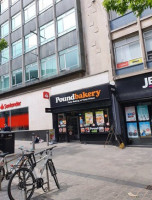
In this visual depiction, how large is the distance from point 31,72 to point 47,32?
452 centimetres

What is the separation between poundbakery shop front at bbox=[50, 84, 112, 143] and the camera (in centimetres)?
1238

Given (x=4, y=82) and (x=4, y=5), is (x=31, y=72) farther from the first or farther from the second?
(x=4, y=5)

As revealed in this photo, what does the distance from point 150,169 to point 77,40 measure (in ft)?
38.9

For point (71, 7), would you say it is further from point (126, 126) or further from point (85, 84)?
point (126, 126)

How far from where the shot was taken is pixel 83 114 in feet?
45.0

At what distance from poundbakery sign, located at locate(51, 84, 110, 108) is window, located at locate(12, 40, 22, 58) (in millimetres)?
8618

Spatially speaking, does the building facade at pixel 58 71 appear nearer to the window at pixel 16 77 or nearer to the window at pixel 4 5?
the window at pixel 16 77

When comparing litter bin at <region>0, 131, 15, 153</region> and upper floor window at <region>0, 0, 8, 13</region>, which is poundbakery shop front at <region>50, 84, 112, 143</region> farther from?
upper floor window at <region>0, 0, 8, 13</region>

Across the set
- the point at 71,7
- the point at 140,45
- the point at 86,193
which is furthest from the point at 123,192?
the point at 71,7

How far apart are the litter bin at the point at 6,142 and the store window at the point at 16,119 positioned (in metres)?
7.50

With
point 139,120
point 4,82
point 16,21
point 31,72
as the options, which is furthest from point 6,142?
point 16,21

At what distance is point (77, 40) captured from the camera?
579 inches

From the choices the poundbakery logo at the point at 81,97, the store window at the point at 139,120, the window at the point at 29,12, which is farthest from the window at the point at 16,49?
the store window at the point at 139,120

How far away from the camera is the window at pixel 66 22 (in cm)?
1544
